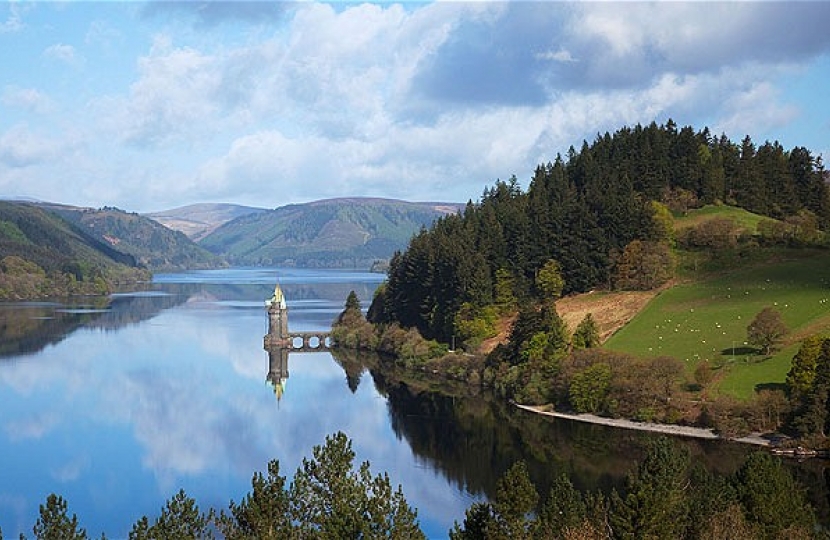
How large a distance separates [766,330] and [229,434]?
39.2 m

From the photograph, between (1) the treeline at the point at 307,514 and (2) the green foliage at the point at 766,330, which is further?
(2) the green foliage at the point at 766,330

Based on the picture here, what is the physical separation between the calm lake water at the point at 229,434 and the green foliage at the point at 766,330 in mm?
14353

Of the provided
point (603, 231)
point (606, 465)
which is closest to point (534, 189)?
point (603, 231)

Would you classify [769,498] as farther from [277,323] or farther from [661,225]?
[277,323]

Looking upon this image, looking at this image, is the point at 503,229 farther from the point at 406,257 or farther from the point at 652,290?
the point at 652,290

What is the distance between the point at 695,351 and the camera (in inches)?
3095

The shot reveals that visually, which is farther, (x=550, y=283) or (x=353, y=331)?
(x=353, y=331)

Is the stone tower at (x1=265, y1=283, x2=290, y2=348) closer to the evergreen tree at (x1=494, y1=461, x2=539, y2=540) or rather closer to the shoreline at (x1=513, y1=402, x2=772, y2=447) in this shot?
the shoreline at (x1=513, y1=402, x2=772, y2=447)

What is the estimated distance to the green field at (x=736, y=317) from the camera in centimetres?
7350

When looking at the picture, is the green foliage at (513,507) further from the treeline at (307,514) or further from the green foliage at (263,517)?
the green foliage at (263,517)

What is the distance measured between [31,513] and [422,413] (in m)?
33.8

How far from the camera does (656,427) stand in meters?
69.4

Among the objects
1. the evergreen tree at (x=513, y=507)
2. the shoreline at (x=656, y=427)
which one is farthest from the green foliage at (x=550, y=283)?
the evergreen tree at (x=513, y=507)

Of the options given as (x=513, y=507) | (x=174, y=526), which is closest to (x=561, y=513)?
(x=513, y=507)
